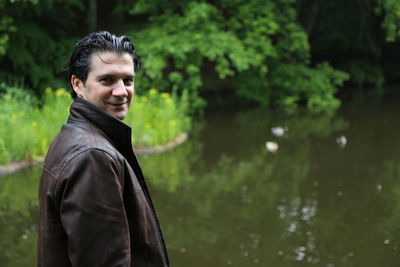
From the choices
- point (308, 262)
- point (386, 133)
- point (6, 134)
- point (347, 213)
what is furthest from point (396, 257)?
point (386, 133)

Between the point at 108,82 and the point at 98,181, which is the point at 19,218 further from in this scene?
the point at 98,181

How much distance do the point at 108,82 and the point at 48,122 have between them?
699cm

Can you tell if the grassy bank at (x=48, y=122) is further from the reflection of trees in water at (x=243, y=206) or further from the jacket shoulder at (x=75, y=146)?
the jacket shoulder at (x=75, y=146)

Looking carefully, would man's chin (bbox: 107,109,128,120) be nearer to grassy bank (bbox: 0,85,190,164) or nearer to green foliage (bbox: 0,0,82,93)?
grassy bank (bbox: 0,85,190,164)

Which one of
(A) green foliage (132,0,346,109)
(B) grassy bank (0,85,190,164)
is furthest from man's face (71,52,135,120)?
(A) green foliage (132,0,346,109)

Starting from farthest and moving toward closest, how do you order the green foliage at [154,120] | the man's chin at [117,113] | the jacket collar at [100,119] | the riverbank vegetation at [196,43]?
the riverbank vegetation at [196,43]
the green foliage at [154,120]
the man's chin at [117,113]
the jacket collar at [100,119]

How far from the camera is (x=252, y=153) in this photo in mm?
9125

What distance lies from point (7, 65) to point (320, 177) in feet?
27.5

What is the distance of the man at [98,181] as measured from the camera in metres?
1.61

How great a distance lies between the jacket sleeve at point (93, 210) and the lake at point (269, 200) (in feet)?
10.2

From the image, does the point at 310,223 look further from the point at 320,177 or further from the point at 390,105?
the point at 390,105

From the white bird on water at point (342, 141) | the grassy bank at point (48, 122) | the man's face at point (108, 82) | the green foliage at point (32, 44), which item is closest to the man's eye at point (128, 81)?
the man's face at point (108, 82)

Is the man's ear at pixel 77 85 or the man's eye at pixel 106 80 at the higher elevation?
the man's eye at pixel 106 80

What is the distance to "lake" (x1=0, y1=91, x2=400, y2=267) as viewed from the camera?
492 cm
